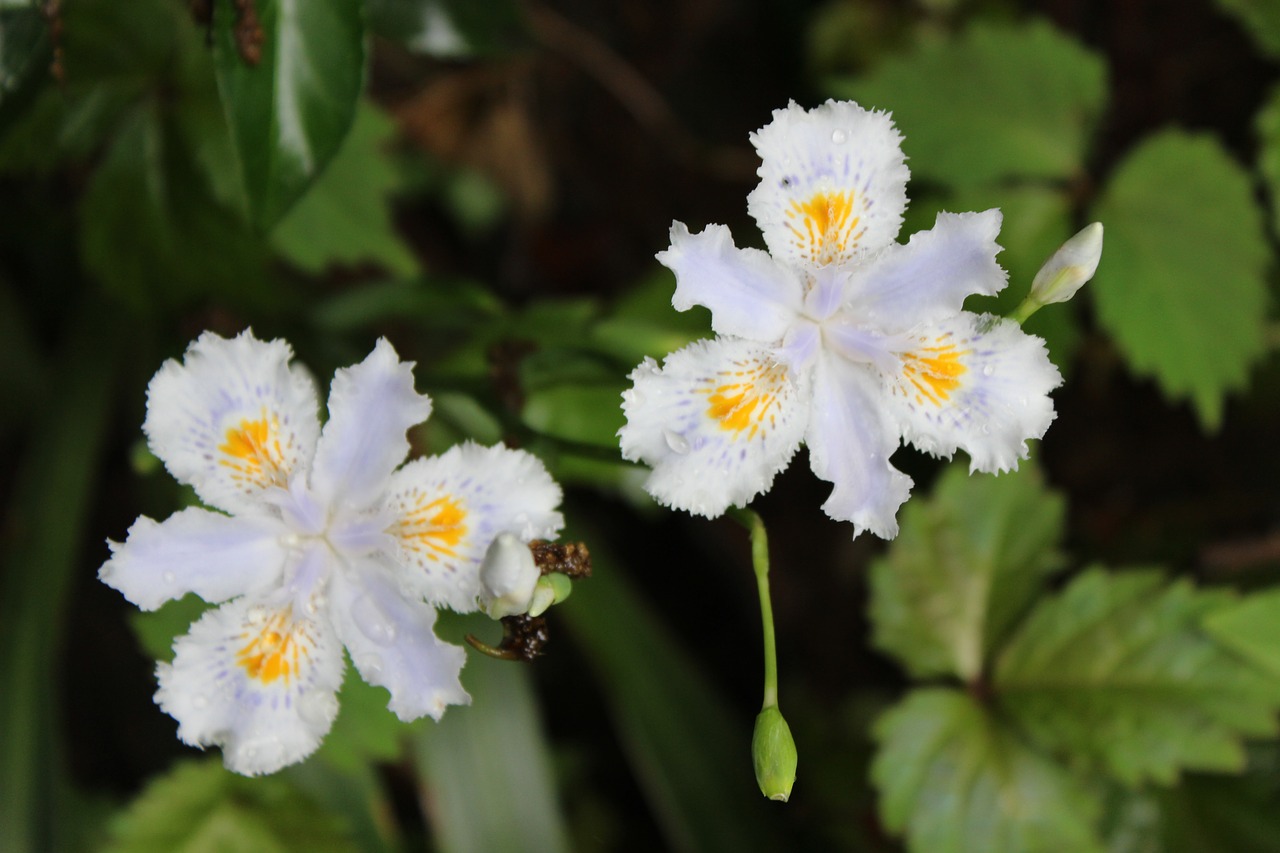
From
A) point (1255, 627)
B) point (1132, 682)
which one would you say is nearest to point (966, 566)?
point (1132, 682)

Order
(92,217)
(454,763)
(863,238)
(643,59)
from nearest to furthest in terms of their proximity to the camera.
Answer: (863,238)
(92,217)
(454,763)
(643,59)

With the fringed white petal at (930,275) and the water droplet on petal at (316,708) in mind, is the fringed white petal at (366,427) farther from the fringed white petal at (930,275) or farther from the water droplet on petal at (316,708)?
the fringed white petal at (930,275)

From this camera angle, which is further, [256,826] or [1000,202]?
[1000,202]

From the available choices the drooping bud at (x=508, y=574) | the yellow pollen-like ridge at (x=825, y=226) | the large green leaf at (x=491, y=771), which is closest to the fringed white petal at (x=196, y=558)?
the drooping bud at (x=508, y=574)

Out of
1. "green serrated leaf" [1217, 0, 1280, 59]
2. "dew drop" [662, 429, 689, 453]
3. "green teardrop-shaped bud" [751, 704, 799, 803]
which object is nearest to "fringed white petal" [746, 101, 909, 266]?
"dew drop" [662, 429, 689, 453]

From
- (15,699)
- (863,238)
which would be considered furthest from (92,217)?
(863,238)

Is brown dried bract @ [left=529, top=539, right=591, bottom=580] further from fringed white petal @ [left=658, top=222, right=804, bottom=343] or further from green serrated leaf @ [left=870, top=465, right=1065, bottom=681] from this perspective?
green serrated leaf @ [left=870, top=465, right=1065, bottom=681]

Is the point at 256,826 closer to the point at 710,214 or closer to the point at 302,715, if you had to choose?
the point at 302,715
